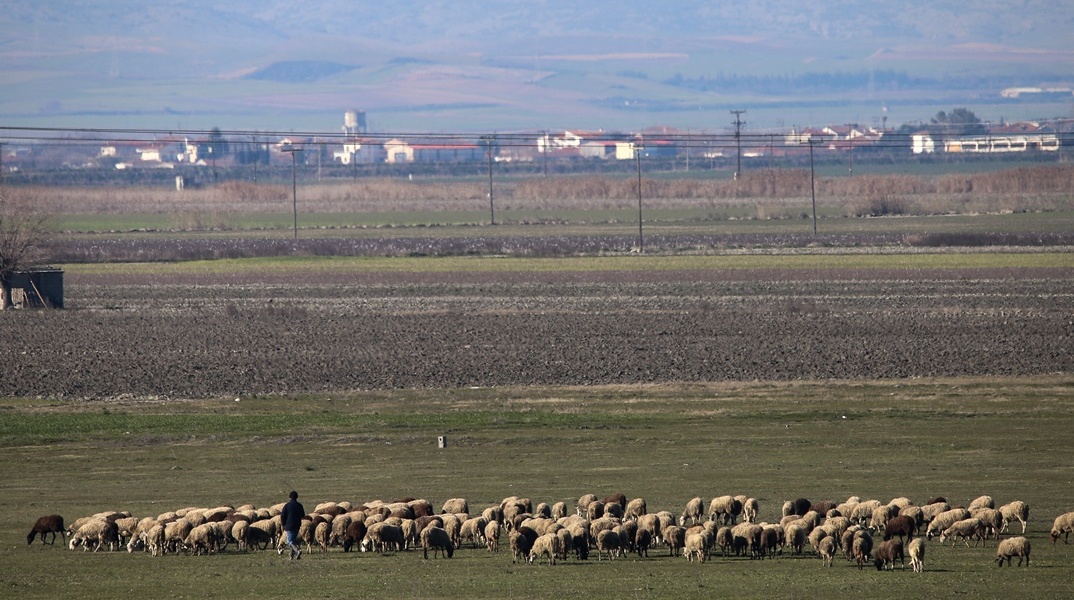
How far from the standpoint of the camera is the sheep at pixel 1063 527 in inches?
861

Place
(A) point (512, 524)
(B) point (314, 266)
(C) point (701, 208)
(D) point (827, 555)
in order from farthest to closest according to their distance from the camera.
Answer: (C) point (701, 208)
(B) point (314, 266)
(A) point (512, 524)
(D) point (827, 555)

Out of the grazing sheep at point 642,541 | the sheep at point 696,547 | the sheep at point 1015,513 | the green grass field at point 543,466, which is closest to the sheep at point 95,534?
the green grass field at point 543,466

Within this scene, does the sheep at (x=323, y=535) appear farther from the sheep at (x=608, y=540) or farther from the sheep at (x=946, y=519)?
the sheep at (x=946, y=519)

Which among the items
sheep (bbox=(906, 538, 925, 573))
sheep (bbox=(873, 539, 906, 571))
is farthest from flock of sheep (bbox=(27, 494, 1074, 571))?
sheep (bbox=(906, 538, 925, 573))

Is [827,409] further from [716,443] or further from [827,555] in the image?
[827,555]

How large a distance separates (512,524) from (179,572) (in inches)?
200

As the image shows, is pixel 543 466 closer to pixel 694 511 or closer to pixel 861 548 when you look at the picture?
pixel 694 511

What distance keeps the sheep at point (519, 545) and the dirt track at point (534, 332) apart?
1912 cm

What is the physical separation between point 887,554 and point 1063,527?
329 cm

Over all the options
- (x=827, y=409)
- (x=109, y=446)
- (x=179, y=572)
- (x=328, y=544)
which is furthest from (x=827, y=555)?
(x=109, y=446)

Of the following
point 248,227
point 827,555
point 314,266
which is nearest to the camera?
point 827,555

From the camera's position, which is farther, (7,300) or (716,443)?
(7,300)

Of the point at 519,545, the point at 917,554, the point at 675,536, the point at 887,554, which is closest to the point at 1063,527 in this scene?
the point at 917,554

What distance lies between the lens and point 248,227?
116m
